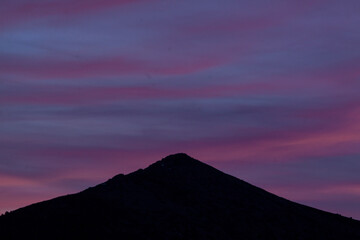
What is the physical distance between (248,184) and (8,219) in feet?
60.1

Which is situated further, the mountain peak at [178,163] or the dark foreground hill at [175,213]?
the mountain peak at [178,163]

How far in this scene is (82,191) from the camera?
41312mm

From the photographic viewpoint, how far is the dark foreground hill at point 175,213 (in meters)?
36.3

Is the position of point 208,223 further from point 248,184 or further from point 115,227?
point 248,184

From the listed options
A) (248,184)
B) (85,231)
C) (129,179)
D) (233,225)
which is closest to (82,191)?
(129,179)

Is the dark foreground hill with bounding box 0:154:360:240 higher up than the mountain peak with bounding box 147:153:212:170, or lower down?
lower down

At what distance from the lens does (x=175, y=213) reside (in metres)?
39.6

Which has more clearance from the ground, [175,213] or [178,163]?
[178,163]

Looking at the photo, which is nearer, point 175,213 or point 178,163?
point 175,213

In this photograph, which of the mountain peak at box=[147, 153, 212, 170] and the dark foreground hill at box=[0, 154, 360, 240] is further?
the mountain peak at box=[147, 153, 212, 170]

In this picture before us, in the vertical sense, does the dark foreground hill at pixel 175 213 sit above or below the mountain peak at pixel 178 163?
below

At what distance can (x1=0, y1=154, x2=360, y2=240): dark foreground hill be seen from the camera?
36.3m

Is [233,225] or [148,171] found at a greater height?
[148,171]

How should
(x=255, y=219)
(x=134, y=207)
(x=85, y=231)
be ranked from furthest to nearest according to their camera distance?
(x=255, y=219)
(x=134, y=207)
(x=85, y=231)
